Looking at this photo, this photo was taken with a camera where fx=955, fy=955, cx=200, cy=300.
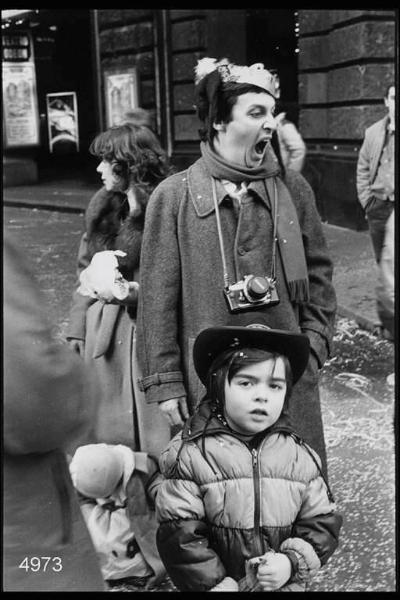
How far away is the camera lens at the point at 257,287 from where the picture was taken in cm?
283

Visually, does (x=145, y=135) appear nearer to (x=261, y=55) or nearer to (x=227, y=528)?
(x=227, y=528)

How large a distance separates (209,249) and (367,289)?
516 cm

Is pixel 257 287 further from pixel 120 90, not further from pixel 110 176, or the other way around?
pixel 120 90

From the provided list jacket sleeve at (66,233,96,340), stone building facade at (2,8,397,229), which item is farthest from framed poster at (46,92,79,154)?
jacket sleeve at (66,233,96,340)

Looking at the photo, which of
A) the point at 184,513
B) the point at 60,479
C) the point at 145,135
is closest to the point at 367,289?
the point at 145,135

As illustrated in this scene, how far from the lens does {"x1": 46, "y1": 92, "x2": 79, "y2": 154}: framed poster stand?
720 inches

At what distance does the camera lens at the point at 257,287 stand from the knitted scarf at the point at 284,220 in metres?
0.11

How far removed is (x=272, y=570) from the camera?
8.14 feet

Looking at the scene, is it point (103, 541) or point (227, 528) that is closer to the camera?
point (227, 528)

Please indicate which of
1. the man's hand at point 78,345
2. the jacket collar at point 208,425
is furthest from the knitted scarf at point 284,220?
the man's hand at point 78,345

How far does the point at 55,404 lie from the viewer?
178 centimetres

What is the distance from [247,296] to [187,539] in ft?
2.48

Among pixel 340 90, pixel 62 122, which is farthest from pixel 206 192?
pixel 62 122

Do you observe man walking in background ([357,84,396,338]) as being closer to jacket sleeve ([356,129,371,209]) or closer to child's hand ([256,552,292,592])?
jacket sleeve ([356,129,371,209])
